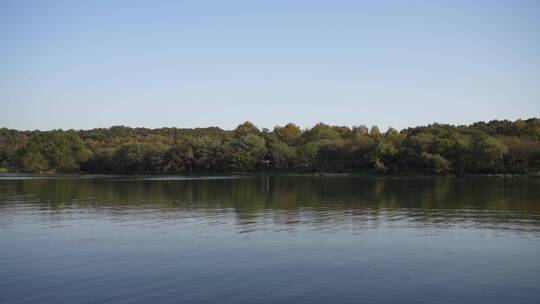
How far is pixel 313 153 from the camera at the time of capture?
432 ft

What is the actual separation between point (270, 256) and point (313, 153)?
371ft

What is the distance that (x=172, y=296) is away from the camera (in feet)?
45.6

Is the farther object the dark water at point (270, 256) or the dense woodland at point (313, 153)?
the dense woodland at point (313, 153)

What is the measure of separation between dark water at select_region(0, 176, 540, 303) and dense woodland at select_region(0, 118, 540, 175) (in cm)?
7643

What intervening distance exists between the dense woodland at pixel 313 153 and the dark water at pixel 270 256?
76.4 m

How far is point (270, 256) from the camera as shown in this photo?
1919cm

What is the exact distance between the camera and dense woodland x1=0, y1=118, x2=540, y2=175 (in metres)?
106

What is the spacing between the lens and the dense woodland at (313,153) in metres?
106

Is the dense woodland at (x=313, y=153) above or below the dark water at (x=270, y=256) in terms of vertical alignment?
above

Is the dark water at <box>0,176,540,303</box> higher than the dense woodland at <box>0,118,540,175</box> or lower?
lower

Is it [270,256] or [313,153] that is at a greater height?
[313,153]

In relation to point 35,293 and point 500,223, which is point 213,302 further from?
point 500,223

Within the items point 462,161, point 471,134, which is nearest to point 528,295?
point 462,161

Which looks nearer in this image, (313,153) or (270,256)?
(270,256)
